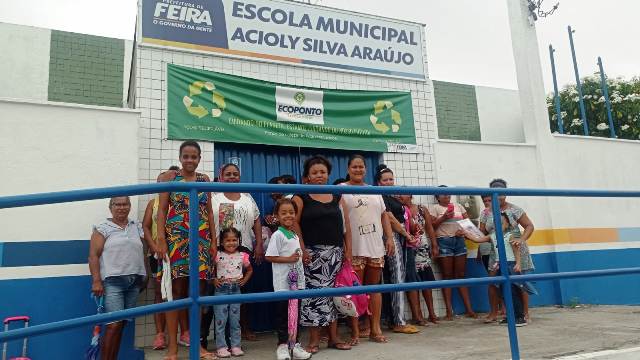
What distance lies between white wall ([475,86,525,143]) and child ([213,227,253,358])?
9778 millimetres

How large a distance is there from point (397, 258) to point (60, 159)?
3310 millimetres

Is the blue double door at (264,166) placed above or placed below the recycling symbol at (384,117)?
below

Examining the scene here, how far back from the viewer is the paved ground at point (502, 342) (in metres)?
3.50

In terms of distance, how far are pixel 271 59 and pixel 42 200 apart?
4.02 meters

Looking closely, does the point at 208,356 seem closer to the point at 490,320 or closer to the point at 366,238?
the point at 366,238

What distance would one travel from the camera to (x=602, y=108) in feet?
41.9

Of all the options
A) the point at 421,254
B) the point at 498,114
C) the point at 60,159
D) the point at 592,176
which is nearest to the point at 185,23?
the point at 60,159

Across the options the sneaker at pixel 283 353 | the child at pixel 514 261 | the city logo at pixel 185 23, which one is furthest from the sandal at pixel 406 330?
the city logo at pixel 185 23

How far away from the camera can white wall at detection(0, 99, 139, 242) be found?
4281mm

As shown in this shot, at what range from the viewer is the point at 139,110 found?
488 centimetres

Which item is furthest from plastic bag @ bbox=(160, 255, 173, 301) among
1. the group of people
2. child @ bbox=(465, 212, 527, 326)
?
child @ bbox=(465, 212, 527, 326)

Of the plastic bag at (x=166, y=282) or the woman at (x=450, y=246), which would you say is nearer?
the plastic bag at (x=166, y=282)

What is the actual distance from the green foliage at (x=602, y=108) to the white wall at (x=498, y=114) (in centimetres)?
93

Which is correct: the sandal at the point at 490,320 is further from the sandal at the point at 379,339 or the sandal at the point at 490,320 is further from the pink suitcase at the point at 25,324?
the pink suitcase at the point at 25,324
